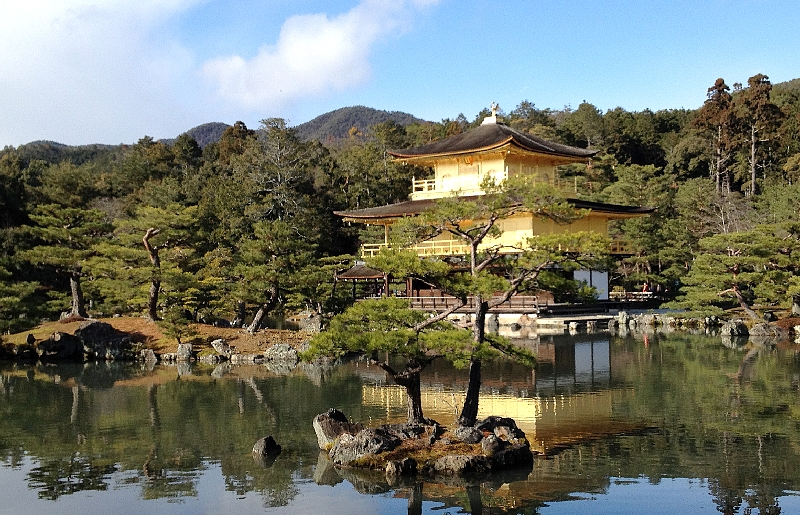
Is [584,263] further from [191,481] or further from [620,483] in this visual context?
[191,481]

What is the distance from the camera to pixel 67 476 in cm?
1001

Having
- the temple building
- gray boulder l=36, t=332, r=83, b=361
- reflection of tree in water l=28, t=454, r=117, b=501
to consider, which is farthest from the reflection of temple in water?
the temple building

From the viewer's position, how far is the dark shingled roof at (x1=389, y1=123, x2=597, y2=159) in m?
29.3

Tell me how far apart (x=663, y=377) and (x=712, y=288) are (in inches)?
391

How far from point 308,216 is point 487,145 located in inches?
432

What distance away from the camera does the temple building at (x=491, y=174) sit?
94.8 ft

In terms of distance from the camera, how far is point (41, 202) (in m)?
28.6

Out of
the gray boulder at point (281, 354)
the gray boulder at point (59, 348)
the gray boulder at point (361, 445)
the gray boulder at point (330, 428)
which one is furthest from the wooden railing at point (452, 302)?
the gray boulder at point (361, 445)

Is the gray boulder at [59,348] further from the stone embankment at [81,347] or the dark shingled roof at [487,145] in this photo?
the dark shingled roof at [487,145]

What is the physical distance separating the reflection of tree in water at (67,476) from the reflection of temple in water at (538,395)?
4321mm

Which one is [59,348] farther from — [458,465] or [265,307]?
[458,465]

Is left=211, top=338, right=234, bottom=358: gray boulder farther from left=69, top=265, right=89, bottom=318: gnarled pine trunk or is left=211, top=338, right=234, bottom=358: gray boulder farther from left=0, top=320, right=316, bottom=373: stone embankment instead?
left=69, top=265, right=89, bottom=318: gnarled pine trunk

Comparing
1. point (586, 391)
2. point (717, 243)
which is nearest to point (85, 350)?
point (586, 391)

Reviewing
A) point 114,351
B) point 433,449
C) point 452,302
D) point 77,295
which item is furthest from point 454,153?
point 433,449
